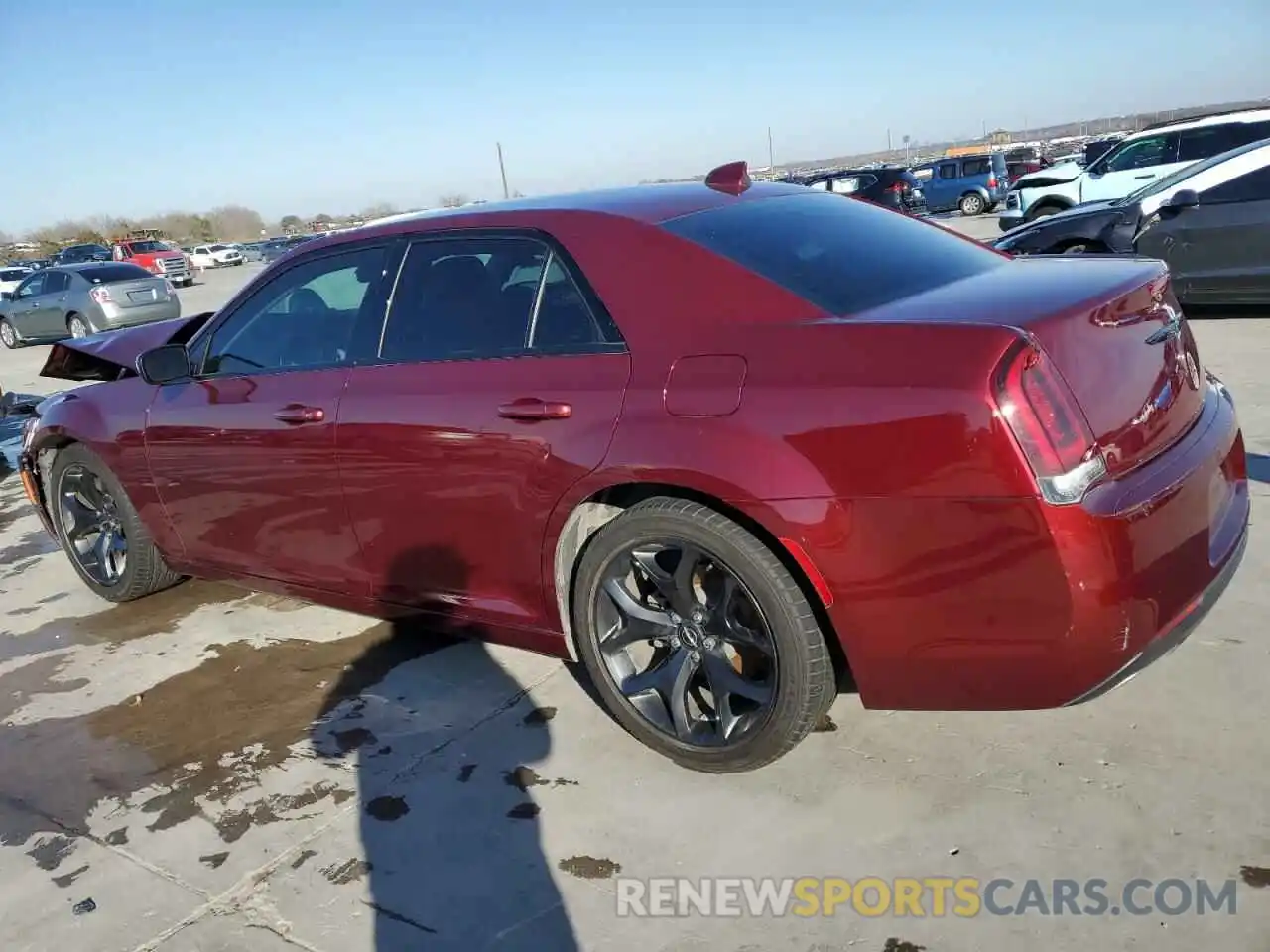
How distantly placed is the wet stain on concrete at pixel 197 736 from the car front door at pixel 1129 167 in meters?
15.3

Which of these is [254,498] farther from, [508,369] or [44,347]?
[44,347]

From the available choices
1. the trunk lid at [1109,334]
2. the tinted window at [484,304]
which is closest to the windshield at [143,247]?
the tinted window at [484,304]

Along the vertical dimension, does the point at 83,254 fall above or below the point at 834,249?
above

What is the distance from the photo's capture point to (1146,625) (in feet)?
7.68

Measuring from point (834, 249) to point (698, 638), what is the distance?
1.24 meters

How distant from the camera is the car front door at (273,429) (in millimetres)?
3627

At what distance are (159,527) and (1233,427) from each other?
13.5ft

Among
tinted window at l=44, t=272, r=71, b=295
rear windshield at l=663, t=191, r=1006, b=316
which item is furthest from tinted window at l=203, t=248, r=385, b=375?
tinted window at l=44, t=272, r=71, b=295

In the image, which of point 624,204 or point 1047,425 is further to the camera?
point 624,204

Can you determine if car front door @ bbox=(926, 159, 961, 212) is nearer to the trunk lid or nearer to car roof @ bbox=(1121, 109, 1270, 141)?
car roof @ bbox=(1121, 109, 1270, 141)

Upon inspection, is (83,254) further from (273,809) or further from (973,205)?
(273,809)

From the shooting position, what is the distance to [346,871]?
2693mm

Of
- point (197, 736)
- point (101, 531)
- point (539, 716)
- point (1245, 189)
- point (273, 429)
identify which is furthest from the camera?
point (1245, 189)

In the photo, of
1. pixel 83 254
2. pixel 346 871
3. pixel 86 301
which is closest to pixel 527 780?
pixel 346 871
